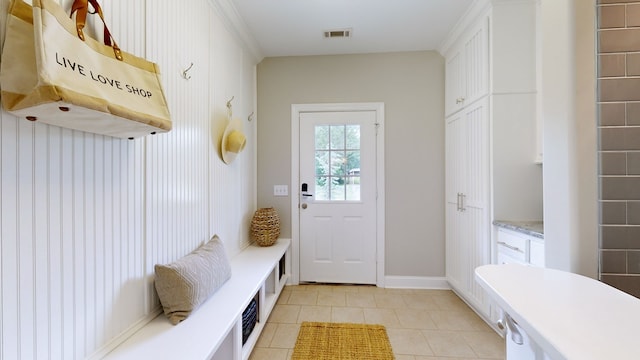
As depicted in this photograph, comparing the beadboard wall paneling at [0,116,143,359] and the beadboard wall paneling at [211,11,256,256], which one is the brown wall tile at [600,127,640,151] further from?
the beadboard wall paneling at [211,11,256,256]

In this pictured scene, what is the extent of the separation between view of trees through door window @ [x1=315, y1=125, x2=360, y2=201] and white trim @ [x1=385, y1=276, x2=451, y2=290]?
96 cm

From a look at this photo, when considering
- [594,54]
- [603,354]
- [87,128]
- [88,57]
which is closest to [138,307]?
[87,128]

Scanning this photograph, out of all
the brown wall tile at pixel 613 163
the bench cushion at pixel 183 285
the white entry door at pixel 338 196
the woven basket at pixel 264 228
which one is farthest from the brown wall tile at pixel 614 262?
the woven basket at pixel 264 228

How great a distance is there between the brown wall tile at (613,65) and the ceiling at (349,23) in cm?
149

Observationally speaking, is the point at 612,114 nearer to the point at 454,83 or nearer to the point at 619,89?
the point at 619,89

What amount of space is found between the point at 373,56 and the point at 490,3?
117cm

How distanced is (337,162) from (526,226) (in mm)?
1752

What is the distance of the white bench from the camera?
109 centimetres

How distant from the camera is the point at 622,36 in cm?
100

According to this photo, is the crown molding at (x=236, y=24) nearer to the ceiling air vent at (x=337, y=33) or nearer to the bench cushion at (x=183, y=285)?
A: the ceiling air vent at (x=337, y=33)

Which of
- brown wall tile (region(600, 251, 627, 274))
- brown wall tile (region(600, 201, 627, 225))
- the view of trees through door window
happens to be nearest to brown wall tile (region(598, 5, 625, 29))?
brown wall tile (region(600, 201, 627, 225))

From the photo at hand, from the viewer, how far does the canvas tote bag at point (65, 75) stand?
0.70 meters

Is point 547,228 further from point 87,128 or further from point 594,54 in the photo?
point 87,128

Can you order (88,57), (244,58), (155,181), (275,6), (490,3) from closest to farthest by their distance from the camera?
1. (88,57)
2. (155,181)
3. (490,3)
4. (275,6)
5. (244,58)
